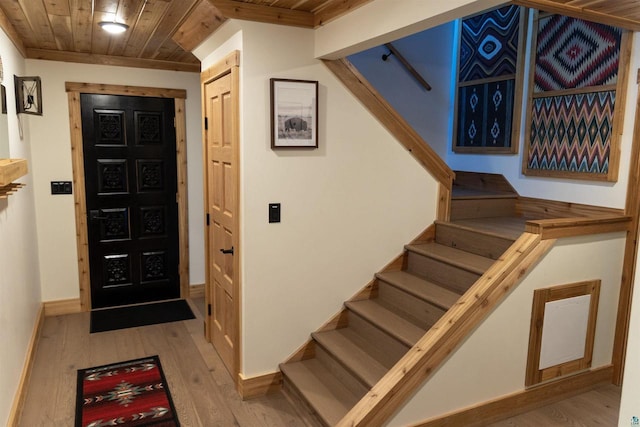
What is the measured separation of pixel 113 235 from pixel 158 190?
590mm

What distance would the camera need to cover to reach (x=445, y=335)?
244cm

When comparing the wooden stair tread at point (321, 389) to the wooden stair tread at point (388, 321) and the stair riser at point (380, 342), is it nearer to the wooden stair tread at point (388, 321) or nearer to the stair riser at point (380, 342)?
the stair riser at point (380, 342)

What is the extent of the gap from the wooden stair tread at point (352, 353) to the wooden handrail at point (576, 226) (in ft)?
3.87

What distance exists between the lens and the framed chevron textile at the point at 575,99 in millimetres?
3137

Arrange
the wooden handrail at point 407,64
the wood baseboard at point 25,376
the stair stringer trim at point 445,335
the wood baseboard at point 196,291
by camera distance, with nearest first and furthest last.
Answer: the stair stringer trim at point 445,335 < the wood baseboard at point 25,376 < the wooden handrail at point 407,64 < the wood baseboard at point 196,291

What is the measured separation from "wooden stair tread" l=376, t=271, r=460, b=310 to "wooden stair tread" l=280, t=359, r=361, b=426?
0.71 metres

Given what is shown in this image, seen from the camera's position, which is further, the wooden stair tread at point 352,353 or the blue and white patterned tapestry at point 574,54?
the blue and white patterned tapestry at point 574,54

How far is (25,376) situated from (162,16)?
8.01 feet

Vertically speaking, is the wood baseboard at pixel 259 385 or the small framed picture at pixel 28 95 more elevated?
the small framed picture at pixel 28 95

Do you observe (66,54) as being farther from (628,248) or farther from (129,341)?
(628,248)

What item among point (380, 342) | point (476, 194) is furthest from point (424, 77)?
point (380, 342)

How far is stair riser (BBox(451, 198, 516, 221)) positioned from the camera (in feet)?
12.1

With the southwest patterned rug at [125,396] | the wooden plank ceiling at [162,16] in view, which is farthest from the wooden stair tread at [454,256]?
the southwest patterned rug at [125,396]

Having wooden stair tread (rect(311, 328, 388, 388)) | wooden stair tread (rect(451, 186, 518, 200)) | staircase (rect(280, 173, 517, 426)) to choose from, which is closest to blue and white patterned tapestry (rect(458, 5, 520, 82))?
wooden stair tread (rect(451, 186, 518, 200))
